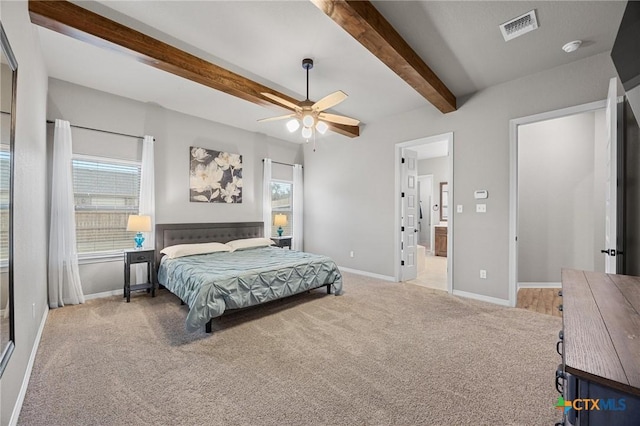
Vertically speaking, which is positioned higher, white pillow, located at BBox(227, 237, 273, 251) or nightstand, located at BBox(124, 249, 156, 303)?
white pillow, located at BBox(227, 237, 273, 251)

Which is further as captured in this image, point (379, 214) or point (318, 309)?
point (379, 214)

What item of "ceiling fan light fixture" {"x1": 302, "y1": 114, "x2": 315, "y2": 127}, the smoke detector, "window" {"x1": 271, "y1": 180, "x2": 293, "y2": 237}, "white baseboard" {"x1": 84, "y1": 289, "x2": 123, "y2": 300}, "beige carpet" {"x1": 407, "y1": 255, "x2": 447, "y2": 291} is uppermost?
the smoke detector

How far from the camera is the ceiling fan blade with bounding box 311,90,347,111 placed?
2889 mm

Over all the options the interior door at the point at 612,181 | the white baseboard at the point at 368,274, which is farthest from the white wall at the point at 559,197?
the interior door at the point at 612,181

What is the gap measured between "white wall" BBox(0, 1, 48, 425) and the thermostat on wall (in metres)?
4.61

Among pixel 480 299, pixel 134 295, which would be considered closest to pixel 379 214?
pixel 480 299

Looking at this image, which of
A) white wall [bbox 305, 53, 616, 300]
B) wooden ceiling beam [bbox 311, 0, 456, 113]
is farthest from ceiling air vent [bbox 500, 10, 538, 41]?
white wall [bbox 305, 53, 616, 300]

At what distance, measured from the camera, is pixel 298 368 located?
2217 mm

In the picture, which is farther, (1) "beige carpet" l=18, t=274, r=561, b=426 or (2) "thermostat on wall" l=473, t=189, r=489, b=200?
(2) "thermostat on wall" l=473, t=189, r=489, b=200

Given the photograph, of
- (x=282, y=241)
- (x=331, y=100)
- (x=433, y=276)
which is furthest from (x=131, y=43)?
(x=433, y=276)

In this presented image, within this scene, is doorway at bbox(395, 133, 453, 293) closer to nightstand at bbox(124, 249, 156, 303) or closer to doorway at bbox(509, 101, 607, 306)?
doorway at bbox(509, 101, 607, 306)

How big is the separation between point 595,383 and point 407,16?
108 inches

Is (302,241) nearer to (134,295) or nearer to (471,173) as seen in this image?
(134,295)

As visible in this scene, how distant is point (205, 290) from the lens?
2.78 metres
